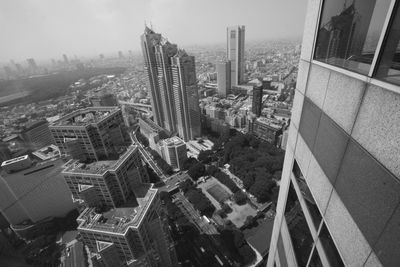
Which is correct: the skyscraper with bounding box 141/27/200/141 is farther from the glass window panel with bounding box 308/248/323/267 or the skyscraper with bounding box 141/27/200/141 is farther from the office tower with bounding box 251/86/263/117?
the glass window panel with bounding box 308/248/323/267

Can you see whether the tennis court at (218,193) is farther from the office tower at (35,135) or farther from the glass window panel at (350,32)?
the office tower at (35,135)

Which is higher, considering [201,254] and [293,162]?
[293,162]

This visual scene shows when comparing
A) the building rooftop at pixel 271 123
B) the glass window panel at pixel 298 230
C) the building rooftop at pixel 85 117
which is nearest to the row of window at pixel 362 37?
the glass window panel at pixel 298 230

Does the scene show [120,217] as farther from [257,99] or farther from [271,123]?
[257,99]

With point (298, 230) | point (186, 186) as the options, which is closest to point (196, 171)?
point (186, 186)

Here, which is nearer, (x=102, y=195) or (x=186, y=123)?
(x=102, y=195)

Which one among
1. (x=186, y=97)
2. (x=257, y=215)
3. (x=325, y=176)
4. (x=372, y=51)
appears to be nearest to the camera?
(x=372, y=51)

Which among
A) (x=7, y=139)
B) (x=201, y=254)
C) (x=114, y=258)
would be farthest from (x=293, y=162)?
(x=7, y=139)

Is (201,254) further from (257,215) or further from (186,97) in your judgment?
(186,97)
